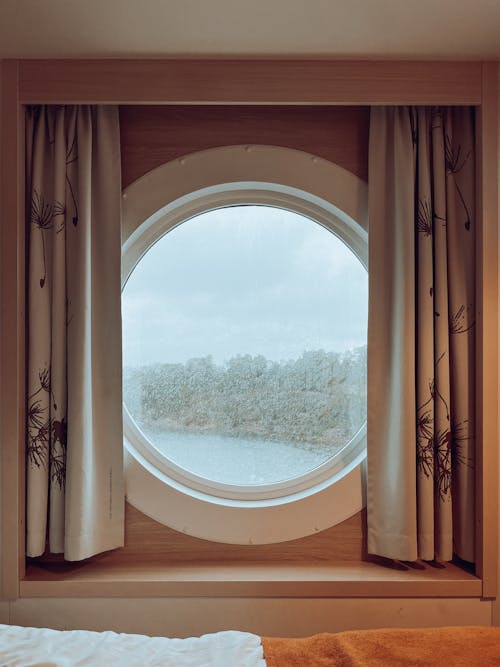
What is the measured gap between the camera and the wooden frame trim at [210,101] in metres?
2.04

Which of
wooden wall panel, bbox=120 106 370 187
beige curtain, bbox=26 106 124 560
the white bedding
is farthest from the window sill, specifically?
wooden wall panel, bbox=120 106 370 187

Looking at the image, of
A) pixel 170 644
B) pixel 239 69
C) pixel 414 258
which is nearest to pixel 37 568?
pixel 170 644

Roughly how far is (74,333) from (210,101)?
2.91ft

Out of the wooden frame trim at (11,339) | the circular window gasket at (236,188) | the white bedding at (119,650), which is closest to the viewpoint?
the white bedding at (119,650)

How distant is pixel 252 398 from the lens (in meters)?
2.30

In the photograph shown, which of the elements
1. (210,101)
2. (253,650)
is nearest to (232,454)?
(253,650)

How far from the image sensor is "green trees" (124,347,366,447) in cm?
230

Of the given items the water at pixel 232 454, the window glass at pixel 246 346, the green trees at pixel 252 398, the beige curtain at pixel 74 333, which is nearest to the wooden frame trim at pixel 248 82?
the beige curtain at pixel 74 333

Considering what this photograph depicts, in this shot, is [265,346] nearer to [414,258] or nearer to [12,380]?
[414,258]

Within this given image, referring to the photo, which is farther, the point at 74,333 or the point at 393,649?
the point at 74,333

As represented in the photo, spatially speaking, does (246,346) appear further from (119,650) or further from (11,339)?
(119,650)

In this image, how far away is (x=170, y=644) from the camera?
156 cm

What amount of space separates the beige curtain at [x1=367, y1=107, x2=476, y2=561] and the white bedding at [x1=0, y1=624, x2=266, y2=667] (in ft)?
2.61

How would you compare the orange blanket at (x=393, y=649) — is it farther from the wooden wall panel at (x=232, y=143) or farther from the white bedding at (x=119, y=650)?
the wooden wall panel at (x=232, y=143)
